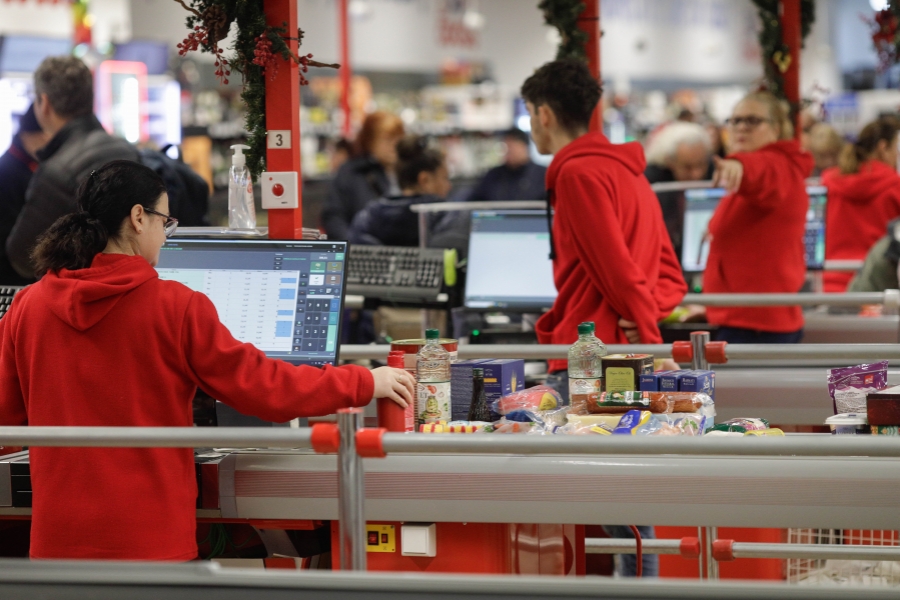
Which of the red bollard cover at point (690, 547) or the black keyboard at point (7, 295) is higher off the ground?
the black keyboard at point (7, 295)

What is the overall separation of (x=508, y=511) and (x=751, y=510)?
1.66ft

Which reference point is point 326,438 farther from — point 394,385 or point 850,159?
point 850,159

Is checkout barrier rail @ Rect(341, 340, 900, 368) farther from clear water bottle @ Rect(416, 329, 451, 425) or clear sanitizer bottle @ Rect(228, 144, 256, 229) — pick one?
clear sanitizer bottle @ Rect(228, 144, 256, 229)

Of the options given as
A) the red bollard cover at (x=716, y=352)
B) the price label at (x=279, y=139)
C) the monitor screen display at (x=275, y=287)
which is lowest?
the red bollard cover at (x=716, y=352)

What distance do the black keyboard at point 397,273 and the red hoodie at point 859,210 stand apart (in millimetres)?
3254

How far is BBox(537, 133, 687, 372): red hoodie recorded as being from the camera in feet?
11.9

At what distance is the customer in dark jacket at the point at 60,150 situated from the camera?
184 inches

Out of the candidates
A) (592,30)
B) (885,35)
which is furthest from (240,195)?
(885,35)

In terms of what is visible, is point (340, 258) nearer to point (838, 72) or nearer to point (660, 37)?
point (660, 37)

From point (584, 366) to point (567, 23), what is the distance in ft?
8.44

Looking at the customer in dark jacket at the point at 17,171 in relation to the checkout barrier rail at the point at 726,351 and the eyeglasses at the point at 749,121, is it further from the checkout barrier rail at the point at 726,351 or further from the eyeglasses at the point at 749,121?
the eyeglasses at the point at 749,121

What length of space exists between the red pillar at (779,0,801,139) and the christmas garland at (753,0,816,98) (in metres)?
0.02

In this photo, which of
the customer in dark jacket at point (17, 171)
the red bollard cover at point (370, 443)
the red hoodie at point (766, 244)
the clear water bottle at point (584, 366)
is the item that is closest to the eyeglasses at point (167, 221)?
the red bollard cover at point (370, 443)

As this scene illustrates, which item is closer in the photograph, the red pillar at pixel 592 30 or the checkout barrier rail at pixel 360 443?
the checkout barrier rail at pixel 360 443
